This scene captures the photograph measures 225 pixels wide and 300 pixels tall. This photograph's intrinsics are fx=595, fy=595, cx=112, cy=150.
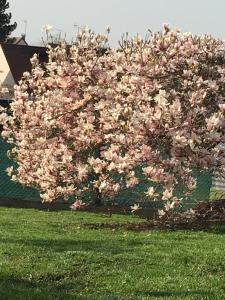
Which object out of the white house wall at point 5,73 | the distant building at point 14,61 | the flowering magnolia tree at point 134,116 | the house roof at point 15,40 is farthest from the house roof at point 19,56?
the flowering magnolia tree at point 134,116

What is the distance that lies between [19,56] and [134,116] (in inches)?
1510

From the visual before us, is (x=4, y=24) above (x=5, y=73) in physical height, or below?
above

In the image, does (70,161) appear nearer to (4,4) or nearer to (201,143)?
(201,143)

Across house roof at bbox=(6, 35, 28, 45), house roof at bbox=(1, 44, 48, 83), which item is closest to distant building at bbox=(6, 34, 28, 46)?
house roof at bbox=(6, 35, 28, 45)

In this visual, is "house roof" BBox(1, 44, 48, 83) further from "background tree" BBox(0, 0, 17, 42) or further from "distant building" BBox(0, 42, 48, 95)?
"background tree" BBox(0, 0, 17, 42)

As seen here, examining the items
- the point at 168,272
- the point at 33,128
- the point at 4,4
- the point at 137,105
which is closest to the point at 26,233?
the point at 33,128

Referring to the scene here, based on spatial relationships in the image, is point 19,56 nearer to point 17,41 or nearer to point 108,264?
point 17,41

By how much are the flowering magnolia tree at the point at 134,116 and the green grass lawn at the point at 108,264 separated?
1.04m

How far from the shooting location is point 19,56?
4366 cm

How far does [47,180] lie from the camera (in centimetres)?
850

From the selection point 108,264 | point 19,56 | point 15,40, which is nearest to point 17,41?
point 15,40

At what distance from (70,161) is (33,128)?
1966 mm

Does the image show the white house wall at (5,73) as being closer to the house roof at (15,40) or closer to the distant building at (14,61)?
the distant building at (14,61)

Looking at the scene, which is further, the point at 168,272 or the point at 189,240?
the point at 189,240
